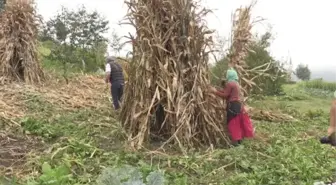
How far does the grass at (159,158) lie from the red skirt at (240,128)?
157 mm

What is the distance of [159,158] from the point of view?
19.7ft

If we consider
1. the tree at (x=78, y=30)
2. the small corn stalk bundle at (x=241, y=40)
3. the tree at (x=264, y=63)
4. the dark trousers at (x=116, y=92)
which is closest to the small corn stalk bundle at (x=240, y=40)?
the small corn stalk bundle at (x=241, y=40)

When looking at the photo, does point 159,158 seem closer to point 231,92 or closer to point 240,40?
point 231,92

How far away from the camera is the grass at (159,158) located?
530 cm

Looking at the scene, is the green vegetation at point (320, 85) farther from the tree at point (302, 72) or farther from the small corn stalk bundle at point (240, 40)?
the small corn stalk bundle at point (240, 40)

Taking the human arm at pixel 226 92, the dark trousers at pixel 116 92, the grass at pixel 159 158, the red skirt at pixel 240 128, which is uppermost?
the human arm at pixel 226 92

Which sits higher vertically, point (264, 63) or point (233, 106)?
point (264, 63)

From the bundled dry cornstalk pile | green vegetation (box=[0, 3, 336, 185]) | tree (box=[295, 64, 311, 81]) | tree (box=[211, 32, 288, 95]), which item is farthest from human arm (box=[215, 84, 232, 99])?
tree (box=[295, 64, 311, 81])

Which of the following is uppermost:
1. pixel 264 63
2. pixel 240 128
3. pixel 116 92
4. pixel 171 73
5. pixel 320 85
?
pixel 264 63

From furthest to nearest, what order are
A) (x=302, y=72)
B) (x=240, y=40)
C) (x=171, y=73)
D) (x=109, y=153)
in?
(x=302, y=72)
(x=240, y=40)
(x=171, y=73)
(x=109, y=153)

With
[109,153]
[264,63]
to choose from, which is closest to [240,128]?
[109,153]

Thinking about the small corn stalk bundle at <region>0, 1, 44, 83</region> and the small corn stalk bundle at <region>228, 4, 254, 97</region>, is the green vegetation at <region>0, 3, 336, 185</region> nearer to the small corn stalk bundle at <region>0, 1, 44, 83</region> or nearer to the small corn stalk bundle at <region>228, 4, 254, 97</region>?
the small corn stalk bundle at <region>228, 4, 254, 97</region>

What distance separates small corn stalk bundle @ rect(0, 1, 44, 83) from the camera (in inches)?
452

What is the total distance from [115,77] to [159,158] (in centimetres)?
386
